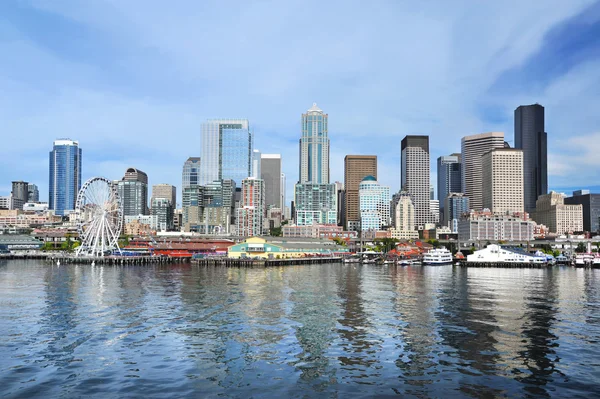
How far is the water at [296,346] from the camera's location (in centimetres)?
2925

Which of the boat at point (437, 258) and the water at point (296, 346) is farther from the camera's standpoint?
the boat at point (437, 258)

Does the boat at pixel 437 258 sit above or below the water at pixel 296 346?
below

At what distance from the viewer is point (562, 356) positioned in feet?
116

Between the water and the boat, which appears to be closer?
the water

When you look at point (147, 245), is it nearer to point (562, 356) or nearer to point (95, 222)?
point (95, 222)

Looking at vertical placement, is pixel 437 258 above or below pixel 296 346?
below

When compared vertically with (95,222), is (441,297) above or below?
below

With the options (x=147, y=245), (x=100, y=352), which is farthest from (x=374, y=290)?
(x=147, y=245)

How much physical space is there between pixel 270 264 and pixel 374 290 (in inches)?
3038

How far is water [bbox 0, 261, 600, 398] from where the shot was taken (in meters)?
29.2

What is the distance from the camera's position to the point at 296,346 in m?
37.9

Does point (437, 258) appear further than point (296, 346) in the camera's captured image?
Yes

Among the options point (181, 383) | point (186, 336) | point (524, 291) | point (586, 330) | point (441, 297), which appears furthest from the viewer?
point (524, 291)

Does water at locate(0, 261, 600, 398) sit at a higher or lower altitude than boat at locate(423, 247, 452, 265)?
higher
